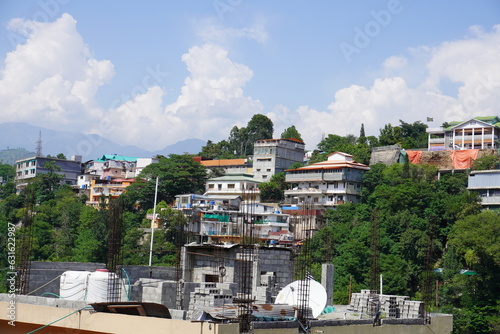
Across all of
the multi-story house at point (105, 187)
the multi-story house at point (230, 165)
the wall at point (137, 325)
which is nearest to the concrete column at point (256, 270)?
the wall at point (137, 325)

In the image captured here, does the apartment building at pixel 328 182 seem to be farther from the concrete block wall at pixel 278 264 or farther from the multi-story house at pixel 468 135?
the concrete block wall at pixel 278 264

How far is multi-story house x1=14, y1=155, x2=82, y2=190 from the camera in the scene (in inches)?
2302

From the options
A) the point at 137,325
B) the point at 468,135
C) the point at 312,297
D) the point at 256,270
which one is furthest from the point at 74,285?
the point at 468,135

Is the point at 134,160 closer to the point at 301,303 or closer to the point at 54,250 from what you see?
the point at 54,250

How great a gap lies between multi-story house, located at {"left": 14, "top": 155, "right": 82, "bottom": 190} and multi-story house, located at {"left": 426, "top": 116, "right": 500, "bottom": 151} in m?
30.7

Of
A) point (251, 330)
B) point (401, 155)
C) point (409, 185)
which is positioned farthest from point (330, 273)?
point (401, 155)

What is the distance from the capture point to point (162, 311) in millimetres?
9477

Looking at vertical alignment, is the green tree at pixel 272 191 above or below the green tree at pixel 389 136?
below

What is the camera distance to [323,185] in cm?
4388

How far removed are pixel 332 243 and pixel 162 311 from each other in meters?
28.0

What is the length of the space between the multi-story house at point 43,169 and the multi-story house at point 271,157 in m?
17.2

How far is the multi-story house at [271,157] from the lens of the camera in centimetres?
5100

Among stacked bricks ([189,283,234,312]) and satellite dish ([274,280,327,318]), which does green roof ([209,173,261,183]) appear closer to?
satellite dish ([274,280,327,318])

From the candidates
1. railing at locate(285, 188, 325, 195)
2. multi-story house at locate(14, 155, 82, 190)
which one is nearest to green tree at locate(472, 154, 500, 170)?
railing at locate(285, 188, 325, 195)
